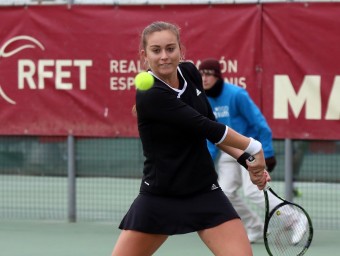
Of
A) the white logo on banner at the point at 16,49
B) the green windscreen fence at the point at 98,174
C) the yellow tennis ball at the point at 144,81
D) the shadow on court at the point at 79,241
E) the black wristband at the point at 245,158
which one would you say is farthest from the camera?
the green windscreen fence at the point at 98,174

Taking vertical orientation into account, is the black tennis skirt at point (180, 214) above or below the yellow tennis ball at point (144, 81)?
below

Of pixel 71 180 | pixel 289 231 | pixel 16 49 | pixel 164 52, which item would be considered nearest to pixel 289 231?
pixel 289 231

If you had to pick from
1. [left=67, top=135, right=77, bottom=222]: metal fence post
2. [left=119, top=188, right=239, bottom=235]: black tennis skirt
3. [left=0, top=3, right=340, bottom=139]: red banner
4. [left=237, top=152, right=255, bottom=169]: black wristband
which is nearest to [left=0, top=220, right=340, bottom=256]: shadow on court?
[left=67, top=135, right=77, bottom=222]: metal fence post

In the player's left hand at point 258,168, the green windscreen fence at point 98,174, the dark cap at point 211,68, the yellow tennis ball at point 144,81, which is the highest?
the dark cap at point 211,68

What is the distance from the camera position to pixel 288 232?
653 cm

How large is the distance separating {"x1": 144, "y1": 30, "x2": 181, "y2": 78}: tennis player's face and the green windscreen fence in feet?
18.3

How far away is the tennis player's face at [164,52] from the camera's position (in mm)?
4957

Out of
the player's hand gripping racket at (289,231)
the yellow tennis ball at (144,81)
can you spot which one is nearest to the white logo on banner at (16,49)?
the player's hand gripping racket at (289,231)

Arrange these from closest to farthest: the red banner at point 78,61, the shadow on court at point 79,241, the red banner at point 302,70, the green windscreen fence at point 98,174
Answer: the shadow on court at point 79,241
the red banner at point 302,70
the red banner at point 78,61
the green windscreen fence at point 98,174

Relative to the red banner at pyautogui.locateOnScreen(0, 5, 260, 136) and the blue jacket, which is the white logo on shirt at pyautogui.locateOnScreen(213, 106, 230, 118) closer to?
the blue jacket

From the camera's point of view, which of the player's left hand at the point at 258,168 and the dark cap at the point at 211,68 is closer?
the player's left hand at the point at 258,168

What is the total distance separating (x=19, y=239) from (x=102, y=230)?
848mm

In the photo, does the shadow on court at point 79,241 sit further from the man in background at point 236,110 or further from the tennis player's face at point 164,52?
the tennis player's face at point 164,52

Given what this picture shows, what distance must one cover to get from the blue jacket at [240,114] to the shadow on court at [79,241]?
0.91 metres
